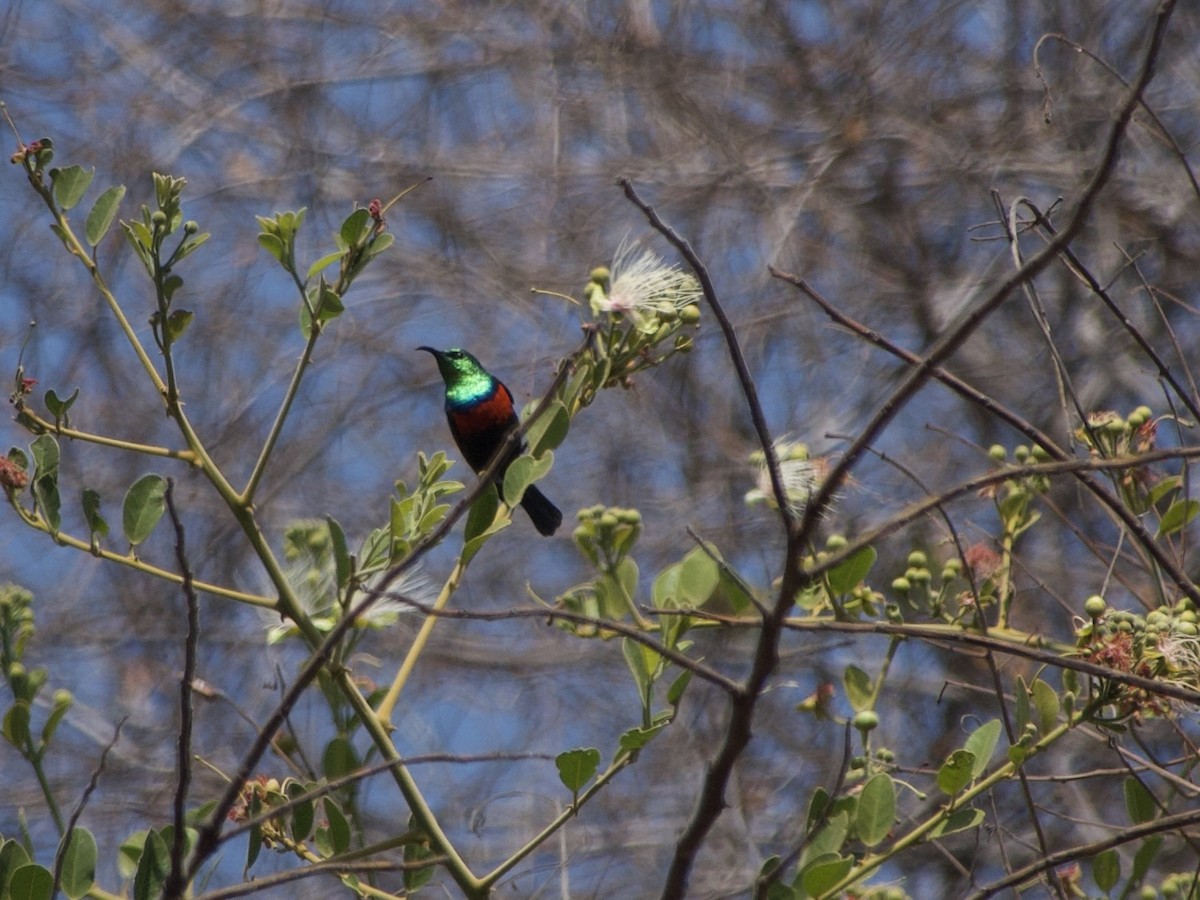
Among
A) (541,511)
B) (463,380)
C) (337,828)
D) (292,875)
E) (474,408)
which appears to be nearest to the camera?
(292,875)

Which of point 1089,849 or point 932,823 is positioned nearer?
point 1089,849

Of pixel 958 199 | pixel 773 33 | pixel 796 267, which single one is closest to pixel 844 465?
pixel 796 267

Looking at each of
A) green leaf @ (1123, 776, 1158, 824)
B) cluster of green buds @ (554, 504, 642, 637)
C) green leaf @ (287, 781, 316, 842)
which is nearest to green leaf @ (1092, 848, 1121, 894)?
green leaf @ (1123, 776, 1158, 824)

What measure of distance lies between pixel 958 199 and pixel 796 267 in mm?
794

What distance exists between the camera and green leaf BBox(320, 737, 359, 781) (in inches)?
54.5

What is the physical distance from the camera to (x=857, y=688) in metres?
1.54

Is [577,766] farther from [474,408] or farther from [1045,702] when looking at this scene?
[474,408]

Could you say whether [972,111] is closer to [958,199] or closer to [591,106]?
[958,199]

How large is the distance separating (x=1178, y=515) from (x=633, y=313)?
2.04 feet

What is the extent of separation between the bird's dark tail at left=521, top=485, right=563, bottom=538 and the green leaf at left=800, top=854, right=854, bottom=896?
4.71 feet

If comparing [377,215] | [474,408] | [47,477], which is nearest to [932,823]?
[377,215]

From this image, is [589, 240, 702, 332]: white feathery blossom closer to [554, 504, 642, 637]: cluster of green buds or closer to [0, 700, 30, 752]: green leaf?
[554, 504, 642, 637]: cluster of green buds

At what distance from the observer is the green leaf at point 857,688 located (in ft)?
5.01

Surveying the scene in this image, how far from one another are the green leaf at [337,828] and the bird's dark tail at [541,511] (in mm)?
1260
